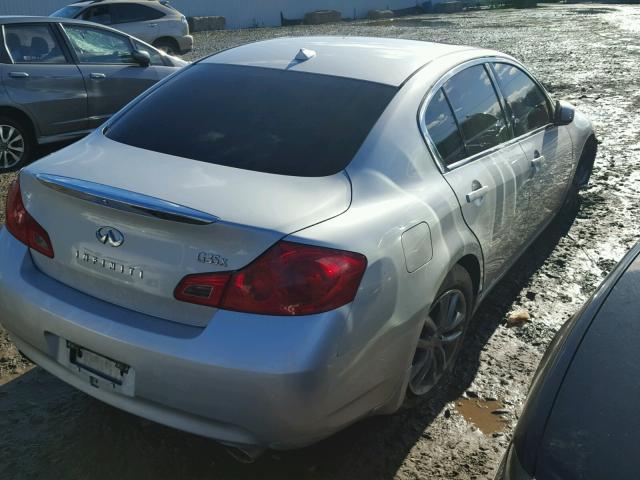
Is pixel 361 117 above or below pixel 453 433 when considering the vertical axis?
above

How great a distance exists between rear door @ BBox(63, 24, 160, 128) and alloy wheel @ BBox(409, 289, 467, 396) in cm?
538

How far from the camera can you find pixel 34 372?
3.42 m

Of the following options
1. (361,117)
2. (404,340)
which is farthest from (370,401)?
(361,117)

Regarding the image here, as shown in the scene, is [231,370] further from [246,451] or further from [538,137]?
[538,137]

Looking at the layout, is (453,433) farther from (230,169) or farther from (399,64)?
(399,64)

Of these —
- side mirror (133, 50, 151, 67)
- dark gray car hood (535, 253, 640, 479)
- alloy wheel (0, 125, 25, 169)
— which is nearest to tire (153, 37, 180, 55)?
side mirror (133, 50, 151, 67)

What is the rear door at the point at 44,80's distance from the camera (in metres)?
6.73

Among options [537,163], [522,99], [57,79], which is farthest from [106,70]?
[537,163]

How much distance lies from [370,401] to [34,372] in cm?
184

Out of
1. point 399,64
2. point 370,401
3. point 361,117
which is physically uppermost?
point 399,64

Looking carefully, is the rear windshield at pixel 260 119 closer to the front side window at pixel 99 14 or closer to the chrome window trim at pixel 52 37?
the chrome window trim at pixel 52 37

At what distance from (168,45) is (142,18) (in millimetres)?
834

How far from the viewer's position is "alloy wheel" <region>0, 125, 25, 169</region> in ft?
21.7

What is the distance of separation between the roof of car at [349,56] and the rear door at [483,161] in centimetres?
20
